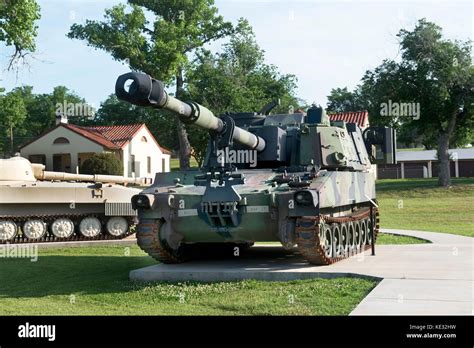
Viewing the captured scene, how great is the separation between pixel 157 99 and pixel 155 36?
97.3ft

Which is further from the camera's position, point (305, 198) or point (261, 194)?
point (261, 194)

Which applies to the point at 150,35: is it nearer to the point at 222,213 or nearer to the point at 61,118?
the point at 61,118

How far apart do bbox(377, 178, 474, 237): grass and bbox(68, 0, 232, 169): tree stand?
37.1 feet

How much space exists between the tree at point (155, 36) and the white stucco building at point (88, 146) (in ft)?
31.5

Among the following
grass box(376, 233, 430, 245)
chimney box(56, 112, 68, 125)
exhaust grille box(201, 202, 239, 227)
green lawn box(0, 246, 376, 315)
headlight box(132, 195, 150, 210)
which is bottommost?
grass box(376, 233, 430, 245)

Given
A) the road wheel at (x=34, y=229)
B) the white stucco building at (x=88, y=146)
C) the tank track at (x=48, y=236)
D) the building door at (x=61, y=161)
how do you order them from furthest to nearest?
1. the building door at (x=61, y=161)
2. the white stucco building at (x=88, y=146)
3. the road wheel at (x=34, y=229)
4. the tank track at (x=48, y=236)

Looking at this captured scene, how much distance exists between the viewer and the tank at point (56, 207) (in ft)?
57.4

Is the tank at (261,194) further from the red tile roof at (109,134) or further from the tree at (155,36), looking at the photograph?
the red tile roof at (109,134)

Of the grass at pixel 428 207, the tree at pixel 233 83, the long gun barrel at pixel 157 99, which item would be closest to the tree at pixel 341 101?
the tree at pixel 233 83

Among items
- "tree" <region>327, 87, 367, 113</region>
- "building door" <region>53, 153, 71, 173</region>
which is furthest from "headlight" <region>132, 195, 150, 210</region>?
"tree" <region>327, 87, 367, 113</region>

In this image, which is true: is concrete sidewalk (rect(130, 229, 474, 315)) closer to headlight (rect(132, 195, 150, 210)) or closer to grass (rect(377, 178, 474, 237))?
headlight (rect(132, 195, 150, 210))

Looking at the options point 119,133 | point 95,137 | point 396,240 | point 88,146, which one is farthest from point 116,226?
point 119,133

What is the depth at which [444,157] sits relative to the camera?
134ft

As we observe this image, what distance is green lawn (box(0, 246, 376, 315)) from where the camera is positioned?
8375mm
